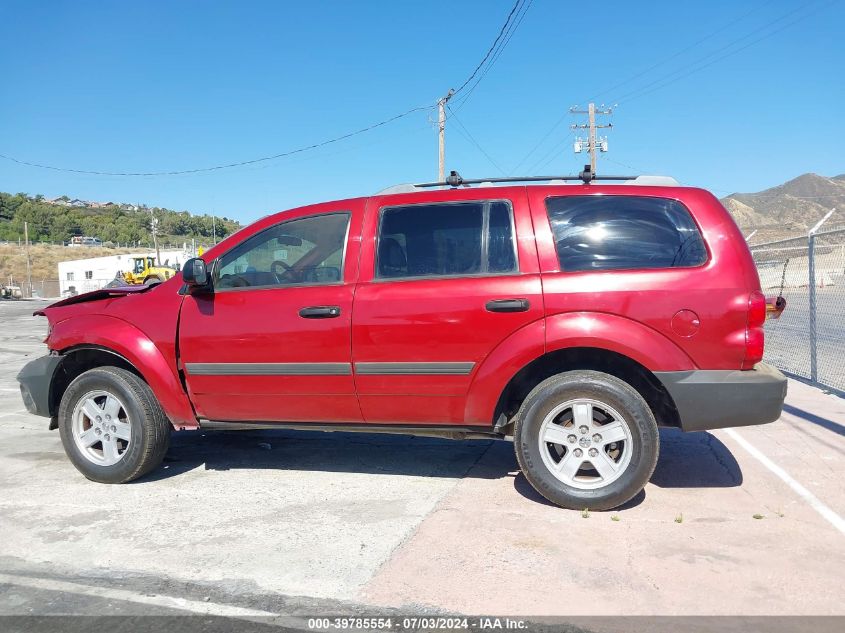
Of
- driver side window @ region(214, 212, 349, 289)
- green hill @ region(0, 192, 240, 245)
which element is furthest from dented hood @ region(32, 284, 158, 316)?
green hill @ region(0, 192, 240, 245)

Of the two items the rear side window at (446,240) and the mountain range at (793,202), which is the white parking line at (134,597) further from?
the mountain range at (793,202)

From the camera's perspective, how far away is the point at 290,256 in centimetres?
455

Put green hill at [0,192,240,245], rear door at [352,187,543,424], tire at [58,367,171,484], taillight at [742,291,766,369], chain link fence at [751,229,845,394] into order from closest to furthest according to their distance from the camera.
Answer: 1. taillight at [742,291,766,369]
2. rear door at [352,187,543,424]
3. tire at [58,367,171,484]
4. chain link fence at [751,229,845,394]
5. green hill at [0,192,240,245]

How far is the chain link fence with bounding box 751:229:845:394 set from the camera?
7359 millimetres

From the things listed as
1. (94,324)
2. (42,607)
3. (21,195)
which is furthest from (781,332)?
(21,195)

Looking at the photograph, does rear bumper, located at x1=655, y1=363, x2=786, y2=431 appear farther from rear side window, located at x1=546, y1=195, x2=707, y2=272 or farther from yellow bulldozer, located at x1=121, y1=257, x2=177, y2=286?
yellow bulldozer, located at x1=121, y1=257, x2=177, y2=286

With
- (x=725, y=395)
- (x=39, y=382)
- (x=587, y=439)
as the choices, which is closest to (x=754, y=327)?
(x=725, y=395)

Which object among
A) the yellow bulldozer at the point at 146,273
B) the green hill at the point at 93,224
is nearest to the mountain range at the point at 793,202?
the yellow bulldozer at the point at 146,273

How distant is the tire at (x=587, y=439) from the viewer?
12.7ft

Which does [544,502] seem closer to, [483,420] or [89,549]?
[483,420]

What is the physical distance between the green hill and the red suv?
94561mm

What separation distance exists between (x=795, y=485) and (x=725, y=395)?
3.84ft

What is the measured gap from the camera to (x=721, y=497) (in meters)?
4.20

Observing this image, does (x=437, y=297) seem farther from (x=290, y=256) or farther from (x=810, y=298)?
(x=810, y=298)
